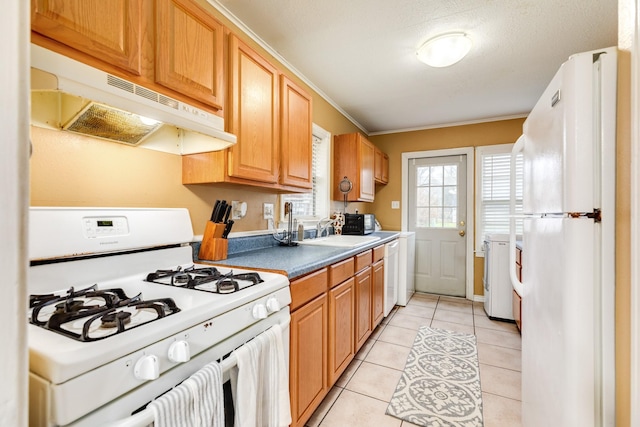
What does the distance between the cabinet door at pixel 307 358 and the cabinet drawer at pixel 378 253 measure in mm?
1013

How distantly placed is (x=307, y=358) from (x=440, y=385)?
1077mm

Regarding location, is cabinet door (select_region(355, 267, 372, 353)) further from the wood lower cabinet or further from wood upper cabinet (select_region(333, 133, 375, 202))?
wood upper cabinet (select_region(333, 133, 375, 202))

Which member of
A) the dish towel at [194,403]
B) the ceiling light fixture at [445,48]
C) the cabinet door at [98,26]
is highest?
the ceiling light fixture at [445,48]

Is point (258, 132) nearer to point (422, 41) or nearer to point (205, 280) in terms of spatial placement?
point (205, 280)

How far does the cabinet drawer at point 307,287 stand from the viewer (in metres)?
1.30

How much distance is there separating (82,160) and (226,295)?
835 mm

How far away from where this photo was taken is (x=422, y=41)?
2025 millimetres

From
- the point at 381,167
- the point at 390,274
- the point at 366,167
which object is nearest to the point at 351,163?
the point at 366,167

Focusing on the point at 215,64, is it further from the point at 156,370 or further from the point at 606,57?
the point at 606,57

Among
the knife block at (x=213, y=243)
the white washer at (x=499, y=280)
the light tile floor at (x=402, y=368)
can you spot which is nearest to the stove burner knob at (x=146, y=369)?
the knife block at (x=213, y=243)

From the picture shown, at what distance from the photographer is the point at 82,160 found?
3.74ft

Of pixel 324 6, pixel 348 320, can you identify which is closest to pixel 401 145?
pixel 324 6
